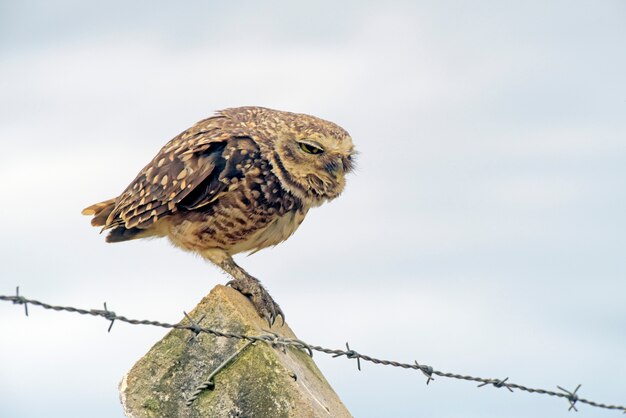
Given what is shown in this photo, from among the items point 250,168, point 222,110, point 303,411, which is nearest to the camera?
point 303,411

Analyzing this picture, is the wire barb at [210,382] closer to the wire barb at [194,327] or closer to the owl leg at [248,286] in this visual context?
the wire barb at [194,327]

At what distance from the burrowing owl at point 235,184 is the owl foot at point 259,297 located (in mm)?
17

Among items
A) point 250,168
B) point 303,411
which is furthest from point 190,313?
point 250,168

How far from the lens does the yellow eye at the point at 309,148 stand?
623cm

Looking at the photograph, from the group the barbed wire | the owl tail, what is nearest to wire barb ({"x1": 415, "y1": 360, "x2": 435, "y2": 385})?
the barbed wire

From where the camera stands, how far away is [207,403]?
378 centimetres

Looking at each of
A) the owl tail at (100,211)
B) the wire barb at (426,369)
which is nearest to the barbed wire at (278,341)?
the wire barb at (426,369)

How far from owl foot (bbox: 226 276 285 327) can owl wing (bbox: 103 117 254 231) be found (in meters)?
0.56

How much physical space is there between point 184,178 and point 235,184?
312 mm

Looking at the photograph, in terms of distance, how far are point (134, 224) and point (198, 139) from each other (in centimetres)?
67

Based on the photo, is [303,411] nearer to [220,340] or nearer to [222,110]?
[220,340]

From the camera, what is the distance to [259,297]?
17.9 ft

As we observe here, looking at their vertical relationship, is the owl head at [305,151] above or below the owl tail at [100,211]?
above

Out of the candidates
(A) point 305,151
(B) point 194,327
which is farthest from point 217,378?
(A) point 305,151
